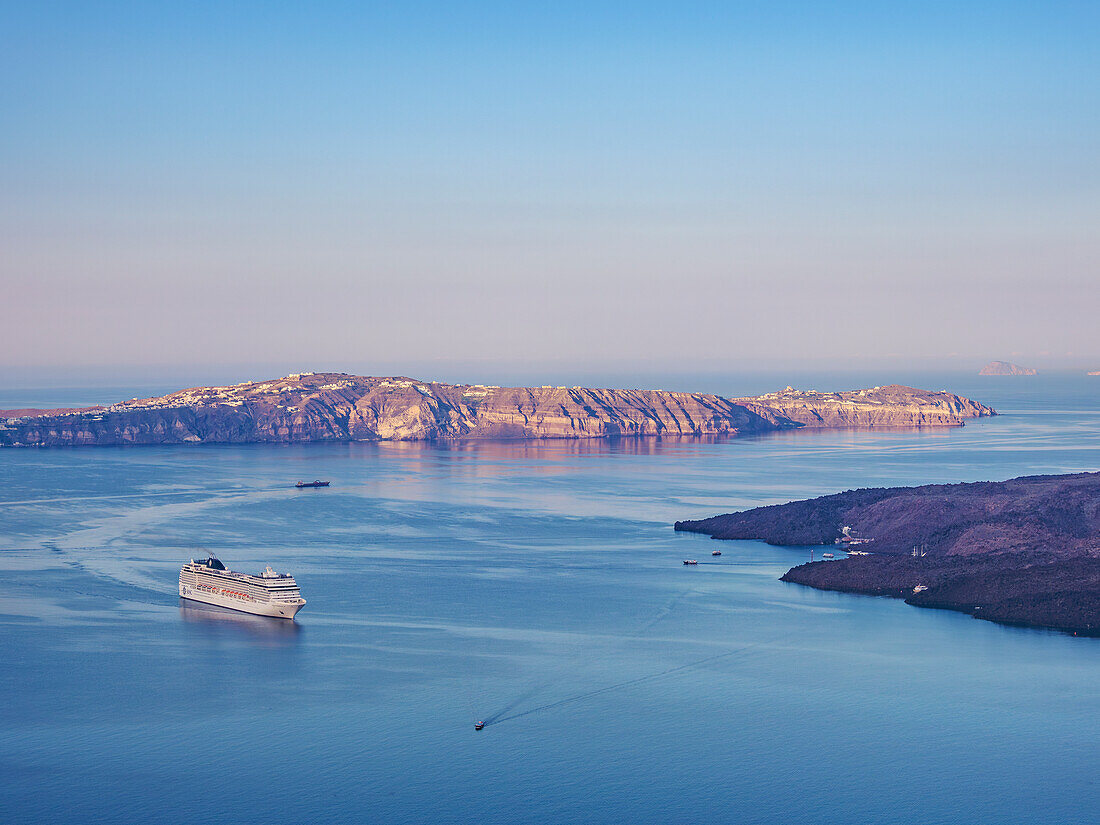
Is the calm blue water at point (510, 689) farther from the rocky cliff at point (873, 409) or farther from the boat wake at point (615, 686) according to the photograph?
the rocky cliff at point (873, 409)

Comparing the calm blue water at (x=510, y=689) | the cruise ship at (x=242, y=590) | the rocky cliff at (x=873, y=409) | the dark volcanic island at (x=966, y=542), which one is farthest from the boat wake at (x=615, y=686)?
the rocky cliff at (x=873, y=409)

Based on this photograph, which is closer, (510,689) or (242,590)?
(510,689)

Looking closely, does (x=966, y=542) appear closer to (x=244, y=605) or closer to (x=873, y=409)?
(x=244, y=605)

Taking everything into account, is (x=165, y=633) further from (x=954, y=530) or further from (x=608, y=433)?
(x=608, y=433)

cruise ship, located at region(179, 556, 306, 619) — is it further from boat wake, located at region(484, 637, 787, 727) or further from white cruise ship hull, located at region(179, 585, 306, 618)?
boat wake, located at region(484, 637, 787, 727)

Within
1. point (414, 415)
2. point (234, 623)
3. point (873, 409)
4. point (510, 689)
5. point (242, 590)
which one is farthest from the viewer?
point (873, 409)

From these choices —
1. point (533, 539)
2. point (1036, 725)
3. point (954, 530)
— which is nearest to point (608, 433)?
point (533, 539)

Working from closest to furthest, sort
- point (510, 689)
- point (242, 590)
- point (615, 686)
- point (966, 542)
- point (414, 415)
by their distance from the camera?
1. point (510, 689)
2. point (615, 686)
3. point (242, 590)
4. point (966, 542)
5. point (414, 415)

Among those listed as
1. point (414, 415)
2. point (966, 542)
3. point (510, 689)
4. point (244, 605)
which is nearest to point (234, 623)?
point (244, 605)
